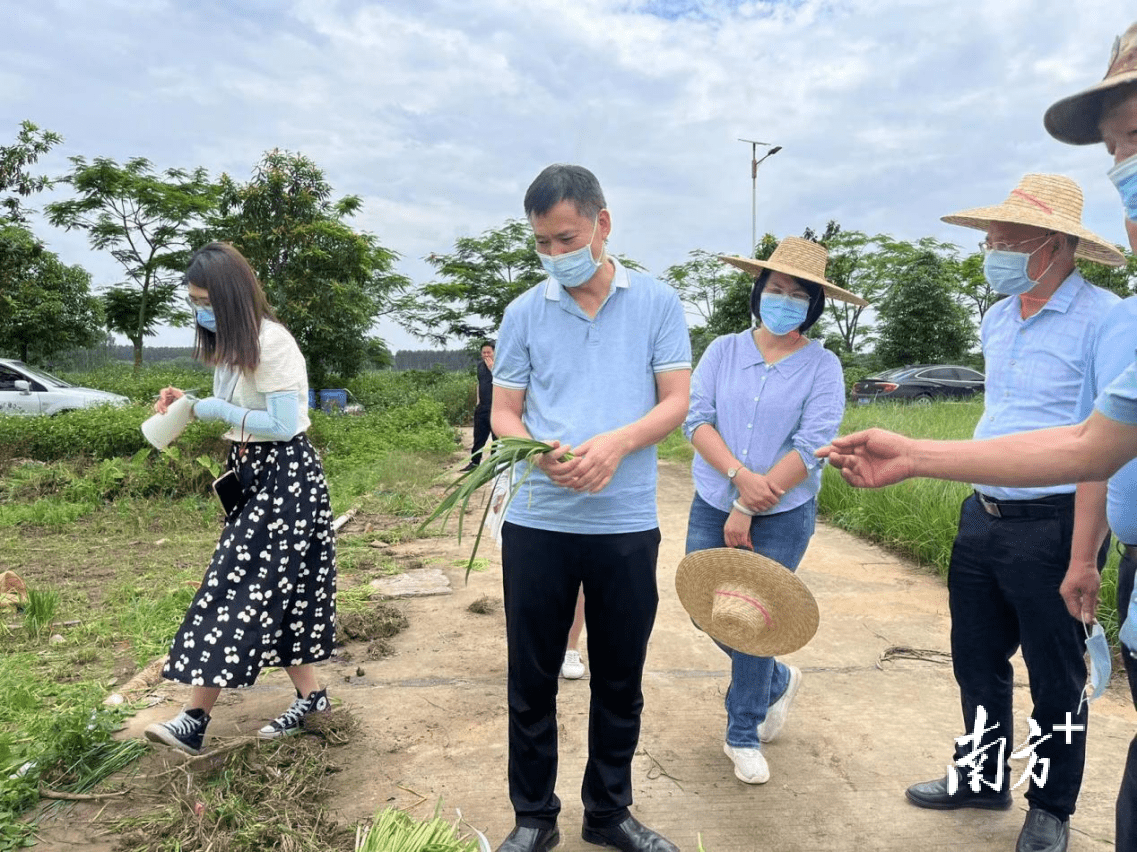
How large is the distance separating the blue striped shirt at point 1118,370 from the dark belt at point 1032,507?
1.36 feet

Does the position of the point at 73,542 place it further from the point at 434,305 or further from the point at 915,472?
the point at 434,305

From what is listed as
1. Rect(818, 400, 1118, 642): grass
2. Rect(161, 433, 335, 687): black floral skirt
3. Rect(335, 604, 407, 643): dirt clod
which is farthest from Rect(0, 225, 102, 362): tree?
Rect(161, 433, 335, 687): black floral skirt

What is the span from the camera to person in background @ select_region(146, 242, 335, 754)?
284cm

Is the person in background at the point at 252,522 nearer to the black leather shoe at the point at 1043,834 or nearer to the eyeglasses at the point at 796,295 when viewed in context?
the eyeglasses at the point at 796,295

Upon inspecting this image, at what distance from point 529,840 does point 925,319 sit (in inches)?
1051

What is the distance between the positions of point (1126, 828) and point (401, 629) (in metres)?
3.66

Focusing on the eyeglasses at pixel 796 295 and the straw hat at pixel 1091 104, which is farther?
the eyeglasses at pixel 796 295

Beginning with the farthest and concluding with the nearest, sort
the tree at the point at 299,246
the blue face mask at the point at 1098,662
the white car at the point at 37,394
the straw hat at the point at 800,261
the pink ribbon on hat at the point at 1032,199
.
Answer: the tree at the point at 299,246 < the white car at the point at 37,394 < the straw hat at the point at 800,261 < the pink ribbon on hat at the point at 1032,199 < the blue face mask at the point at 1098,662

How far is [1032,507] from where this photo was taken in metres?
2.38

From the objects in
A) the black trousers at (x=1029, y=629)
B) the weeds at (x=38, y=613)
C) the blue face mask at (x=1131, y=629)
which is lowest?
the weeds at (x=38, y=613)

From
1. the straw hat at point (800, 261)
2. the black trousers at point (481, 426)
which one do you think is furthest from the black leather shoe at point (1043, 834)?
the black trousers at point (481, 426)

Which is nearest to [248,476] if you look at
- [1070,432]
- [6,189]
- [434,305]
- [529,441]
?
[529,441]

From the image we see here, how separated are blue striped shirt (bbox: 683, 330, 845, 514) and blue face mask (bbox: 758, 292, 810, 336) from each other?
0.10 metres

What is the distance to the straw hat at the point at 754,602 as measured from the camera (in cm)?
253
